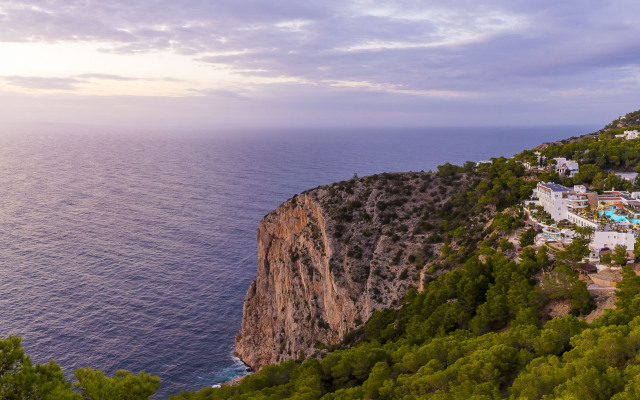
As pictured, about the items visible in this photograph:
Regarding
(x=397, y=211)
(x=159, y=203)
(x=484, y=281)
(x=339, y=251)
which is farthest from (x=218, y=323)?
(x=159, y=203)

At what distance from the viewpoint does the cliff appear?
4934 centimetres

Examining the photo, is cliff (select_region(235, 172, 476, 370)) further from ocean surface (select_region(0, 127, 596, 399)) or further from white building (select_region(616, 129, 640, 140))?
white building (select_region(616, 129, 640, 140))

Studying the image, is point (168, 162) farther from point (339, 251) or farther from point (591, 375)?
point (591, 375)

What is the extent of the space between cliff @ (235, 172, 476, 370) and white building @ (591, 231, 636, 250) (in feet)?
52.1

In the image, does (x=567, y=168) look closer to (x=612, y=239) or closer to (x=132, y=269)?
(x=612, y=239)

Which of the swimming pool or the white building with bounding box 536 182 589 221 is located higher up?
the white building with bounding box 536 182 589 221

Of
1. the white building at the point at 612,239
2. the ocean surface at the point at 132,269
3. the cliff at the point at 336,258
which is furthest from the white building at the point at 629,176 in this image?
the ocean surface at the point at 132,269

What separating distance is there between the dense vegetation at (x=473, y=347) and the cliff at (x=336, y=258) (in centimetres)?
386

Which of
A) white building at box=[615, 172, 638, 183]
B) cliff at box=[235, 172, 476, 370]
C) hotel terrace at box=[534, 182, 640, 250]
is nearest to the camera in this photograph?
hotel terrace at box=[534, 182, 640, 250]

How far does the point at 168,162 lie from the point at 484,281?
6753 inches

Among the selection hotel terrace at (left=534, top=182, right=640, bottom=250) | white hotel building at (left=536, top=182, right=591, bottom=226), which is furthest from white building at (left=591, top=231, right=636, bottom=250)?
white hotel building at (left=536, top=182, right=591, bottom=226)

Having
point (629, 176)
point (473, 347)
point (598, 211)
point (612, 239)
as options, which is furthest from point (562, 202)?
point (473, 347)

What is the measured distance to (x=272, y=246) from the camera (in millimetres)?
64062

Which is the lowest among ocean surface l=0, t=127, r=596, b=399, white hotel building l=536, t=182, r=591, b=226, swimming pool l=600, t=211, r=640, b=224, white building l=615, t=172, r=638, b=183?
ocean surface l=0, t=127, r=596, b=399
